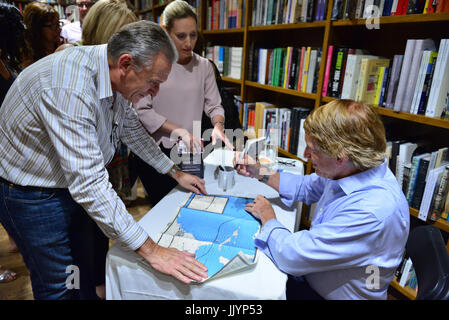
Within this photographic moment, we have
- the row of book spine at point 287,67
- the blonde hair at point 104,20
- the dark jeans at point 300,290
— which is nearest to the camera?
the dark jeans at point 300,290

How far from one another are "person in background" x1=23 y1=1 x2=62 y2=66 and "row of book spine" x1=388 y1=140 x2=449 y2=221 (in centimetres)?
228

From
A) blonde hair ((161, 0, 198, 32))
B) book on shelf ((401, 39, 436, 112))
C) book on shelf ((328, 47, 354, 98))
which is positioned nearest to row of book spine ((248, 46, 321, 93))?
book on shelf ((328, 47, 354, 98))

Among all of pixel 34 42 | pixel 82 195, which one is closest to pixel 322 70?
pixel 82 195

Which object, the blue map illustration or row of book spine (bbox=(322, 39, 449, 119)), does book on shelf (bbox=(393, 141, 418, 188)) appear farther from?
the blue map illustration

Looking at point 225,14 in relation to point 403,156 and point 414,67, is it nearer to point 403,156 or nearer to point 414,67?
point 414,67

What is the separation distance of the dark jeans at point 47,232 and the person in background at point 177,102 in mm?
463

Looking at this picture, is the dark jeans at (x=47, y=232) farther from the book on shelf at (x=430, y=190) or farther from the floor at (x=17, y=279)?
the book on shelf at (x=430, y=190)

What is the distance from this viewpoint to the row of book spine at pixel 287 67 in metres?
1.90

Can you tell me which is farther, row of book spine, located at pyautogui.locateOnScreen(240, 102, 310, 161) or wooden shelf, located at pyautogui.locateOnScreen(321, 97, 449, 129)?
row of book spine, located at pyautogui.locateOnScreen(240, 102, 310, 161)

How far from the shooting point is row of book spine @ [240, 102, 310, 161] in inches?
82.9

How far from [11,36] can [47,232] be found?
138 cm

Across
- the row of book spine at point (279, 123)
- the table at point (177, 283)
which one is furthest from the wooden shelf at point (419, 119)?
the table at point (177, 283)
